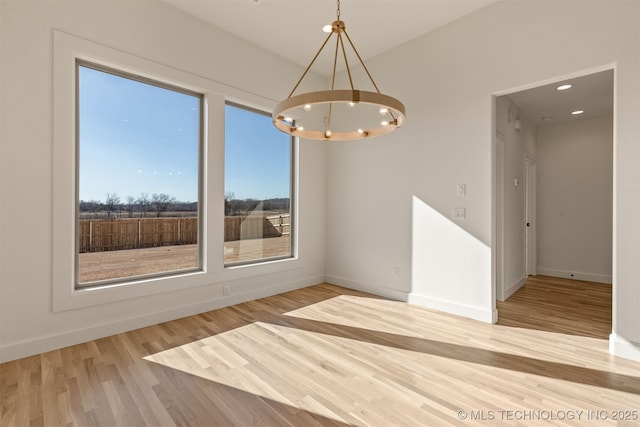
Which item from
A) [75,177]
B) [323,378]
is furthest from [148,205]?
[323,378]

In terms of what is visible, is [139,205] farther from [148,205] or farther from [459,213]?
[459,213]

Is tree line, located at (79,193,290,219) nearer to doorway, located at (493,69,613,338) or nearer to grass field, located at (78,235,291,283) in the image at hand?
grass field, located at (78,235,291,283)

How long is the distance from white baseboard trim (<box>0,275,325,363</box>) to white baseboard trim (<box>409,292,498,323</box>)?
1.97 m

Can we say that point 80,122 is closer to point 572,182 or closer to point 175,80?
point 175,80

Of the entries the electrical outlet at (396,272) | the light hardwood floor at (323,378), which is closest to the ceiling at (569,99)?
the electrical outlet at (396,272)

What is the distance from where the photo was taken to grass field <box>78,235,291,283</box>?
2.95m

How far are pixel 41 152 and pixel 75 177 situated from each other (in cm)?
33

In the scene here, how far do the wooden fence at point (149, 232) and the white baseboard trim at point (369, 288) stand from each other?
1456 millimetres

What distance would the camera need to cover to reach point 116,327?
2.95m

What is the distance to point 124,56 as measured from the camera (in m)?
2.99

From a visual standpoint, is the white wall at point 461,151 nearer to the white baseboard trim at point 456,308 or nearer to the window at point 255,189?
the white baseboard trim at point 456,308

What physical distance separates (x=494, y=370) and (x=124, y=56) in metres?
4.33

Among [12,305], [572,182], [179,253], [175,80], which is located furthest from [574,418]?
[572,182]

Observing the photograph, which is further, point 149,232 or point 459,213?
point 459,213
